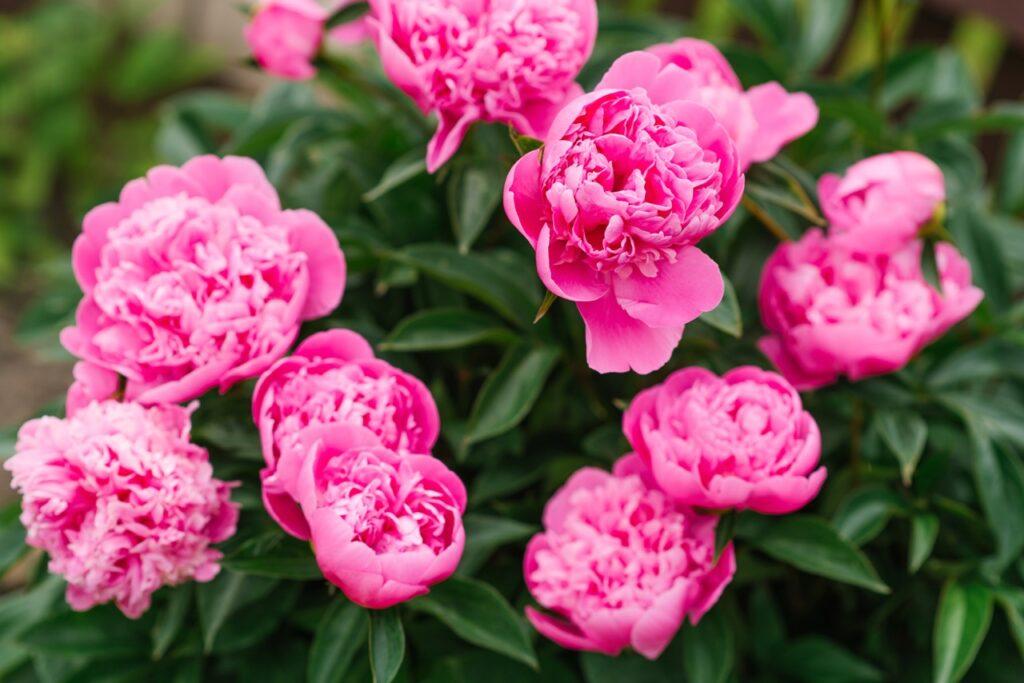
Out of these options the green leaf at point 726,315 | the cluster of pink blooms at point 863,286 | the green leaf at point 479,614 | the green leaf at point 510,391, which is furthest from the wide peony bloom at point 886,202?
the green leaf at point 479,614

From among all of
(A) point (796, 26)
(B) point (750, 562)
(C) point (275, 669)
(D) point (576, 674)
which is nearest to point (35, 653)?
(C) point (275, 669)

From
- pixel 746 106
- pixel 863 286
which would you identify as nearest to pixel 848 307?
pixel 863 286

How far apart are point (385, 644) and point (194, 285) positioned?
0.72 ft

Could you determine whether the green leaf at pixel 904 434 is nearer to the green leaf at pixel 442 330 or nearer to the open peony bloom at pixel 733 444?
the open peony bloom at pixel 733 444

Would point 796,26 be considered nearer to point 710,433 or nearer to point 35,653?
point 710,433

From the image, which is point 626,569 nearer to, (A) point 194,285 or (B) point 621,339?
(B) point 621,339

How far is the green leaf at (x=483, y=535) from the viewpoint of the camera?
2.34ft

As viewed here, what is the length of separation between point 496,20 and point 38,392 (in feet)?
3.55

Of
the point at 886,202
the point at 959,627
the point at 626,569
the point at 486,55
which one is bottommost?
the point at 959,627

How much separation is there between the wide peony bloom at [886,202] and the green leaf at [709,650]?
0.83 ft

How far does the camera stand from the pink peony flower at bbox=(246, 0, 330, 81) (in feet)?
2.44

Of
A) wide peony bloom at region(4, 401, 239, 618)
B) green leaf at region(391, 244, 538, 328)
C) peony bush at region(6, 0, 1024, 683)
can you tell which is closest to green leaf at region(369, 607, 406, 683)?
peony bush at region(6, 0, 1024, 683)

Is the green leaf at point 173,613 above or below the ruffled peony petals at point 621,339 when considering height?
below

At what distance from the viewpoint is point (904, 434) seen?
2.46ft
